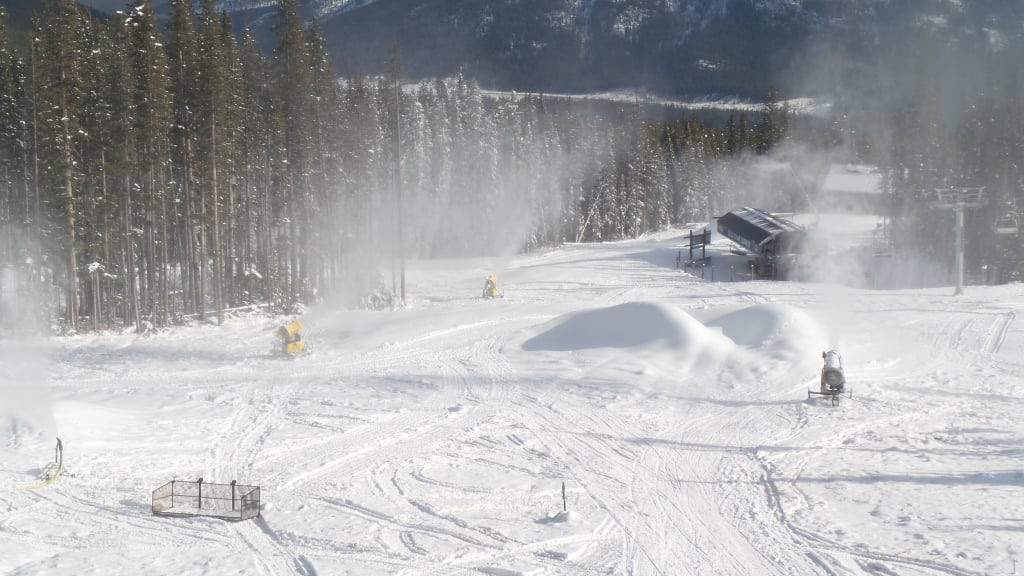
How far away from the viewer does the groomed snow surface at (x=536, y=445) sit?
43.9 feet

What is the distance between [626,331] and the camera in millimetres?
27922

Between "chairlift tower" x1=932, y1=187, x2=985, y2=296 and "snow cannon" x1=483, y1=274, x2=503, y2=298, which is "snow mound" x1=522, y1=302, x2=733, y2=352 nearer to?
"snow cannon" x1=483, y1=274, x2=503, y2=298

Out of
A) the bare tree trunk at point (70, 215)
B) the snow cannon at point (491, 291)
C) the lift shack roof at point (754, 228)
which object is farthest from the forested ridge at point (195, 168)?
the lift shack roof at point (754, 228)

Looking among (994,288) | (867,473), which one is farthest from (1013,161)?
(867,473)

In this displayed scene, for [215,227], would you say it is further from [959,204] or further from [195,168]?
[959,204]

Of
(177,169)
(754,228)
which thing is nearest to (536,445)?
(177,169)

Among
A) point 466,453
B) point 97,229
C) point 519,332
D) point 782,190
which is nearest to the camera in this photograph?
point 466,453

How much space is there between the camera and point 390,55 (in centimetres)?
4175

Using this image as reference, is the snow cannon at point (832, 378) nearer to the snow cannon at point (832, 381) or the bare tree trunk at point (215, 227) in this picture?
the snow cannon at point (832, 381)

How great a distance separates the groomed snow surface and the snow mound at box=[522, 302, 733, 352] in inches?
3.9

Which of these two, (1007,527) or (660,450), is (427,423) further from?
(1007,527)

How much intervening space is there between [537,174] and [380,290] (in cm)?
3761

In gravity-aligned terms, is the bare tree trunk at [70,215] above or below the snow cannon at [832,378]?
above

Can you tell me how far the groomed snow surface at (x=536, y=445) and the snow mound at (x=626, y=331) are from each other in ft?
0.33
